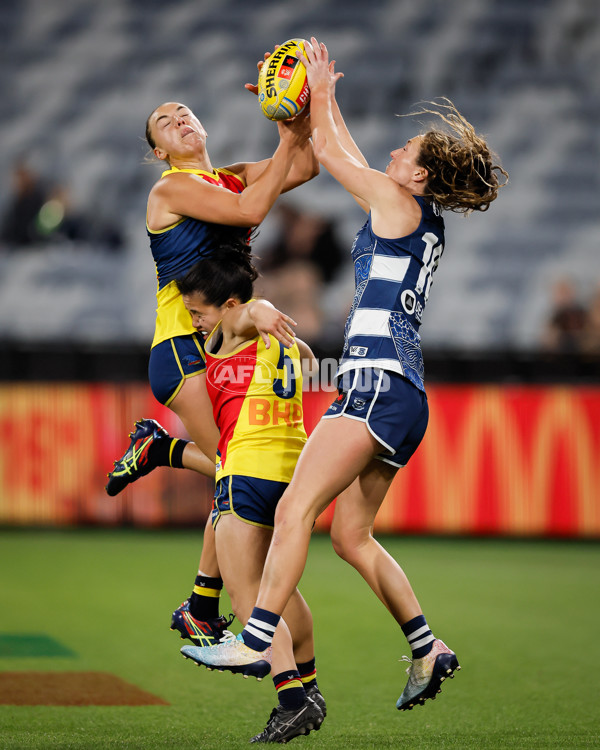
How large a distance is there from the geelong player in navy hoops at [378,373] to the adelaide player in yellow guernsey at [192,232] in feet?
1.25

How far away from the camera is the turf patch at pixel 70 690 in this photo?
496 cm

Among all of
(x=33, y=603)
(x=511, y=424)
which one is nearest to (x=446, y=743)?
(x=33, y=603)

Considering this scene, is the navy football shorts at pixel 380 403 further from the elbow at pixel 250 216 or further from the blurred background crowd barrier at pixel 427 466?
the blurred background crowd barrier at pixel 427 466

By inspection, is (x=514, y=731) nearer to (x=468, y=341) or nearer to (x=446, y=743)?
(x=446, y=743)

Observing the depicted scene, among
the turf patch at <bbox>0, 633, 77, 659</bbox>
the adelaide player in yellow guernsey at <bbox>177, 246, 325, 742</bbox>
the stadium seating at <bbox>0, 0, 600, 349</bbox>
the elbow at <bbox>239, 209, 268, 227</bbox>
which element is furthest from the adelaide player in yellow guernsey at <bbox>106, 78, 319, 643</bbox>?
the stadium seating at <bbox>0, 0, 600, 349</bbox>

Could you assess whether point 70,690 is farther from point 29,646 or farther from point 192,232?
point 192,232

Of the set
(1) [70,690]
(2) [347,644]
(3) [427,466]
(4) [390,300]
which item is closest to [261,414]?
(4) [390,300]

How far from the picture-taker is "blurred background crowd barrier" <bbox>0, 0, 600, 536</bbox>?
1140cm

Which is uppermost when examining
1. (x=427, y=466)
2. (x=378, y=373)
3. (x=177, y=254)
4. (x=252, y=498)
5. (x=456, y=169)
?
(x=456, y=169)

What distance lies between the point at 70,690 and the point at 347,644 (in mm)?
1957

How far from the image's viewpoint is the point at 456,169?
4.18m

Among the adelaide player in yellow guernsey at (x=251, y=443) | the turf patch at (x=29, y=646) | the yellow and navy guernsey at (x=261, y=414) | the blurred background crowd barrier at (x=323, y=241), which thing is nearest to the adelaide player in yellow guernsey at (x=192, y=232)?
the adelaide player in yellow guernsey at (x=251, y=443)

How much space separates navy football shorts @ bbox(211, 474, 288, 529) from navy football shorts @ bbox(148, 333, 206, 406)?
0.69 meters

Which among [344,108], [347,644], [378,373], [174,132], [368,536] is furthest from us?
[344,108]
